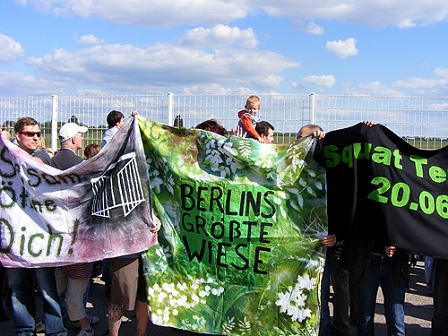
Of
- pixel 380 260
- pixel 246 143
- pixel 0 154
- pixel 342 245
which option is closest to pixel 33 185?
pixel 0 154

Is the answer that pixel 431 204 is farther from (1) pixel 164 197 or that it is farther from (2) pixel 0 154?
(2) pixel 0 154

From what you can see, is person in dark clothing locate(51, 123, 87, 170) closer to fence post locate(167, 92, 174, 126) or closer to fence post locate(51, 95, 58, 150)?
fence post locate(167, 92, 174, 126)

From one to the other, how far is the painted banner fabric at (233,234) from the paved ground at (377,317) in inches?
34.3

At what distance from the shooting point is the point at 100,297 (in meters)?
5.81

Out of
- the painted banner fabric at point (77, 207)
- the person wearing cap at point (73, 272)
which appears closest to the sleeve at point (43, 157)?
the person wearing cap at point (73, 272)

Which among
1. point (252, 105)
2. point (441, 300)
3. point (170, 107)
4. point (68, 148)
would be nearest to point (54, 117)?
point (170, 107)

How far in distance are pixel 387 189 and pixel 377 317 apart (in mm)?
2094

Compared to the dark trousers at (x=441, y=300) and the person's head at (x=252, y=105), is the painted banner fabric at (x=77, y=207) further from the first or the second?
the person's head at (x=252, y=105)

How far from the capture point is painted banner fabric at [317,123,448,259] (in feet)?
12.1

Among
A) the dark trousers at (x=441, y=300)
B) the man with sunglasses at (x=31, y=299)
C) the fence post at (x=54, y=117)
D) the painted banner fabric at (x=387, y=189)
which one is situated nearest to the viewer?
the painted banner fabric at (x=387, y=189)

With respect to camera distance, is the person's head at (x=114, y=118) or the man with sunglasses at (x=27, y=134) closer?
the man with sunglasses at (x=27, y=134)

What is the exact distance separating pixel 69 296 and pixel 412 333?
3.45m

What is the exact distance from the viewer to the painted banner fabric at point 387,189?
3698 millimetres

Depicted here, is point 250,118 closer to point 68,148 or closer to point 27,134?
point 68,148
